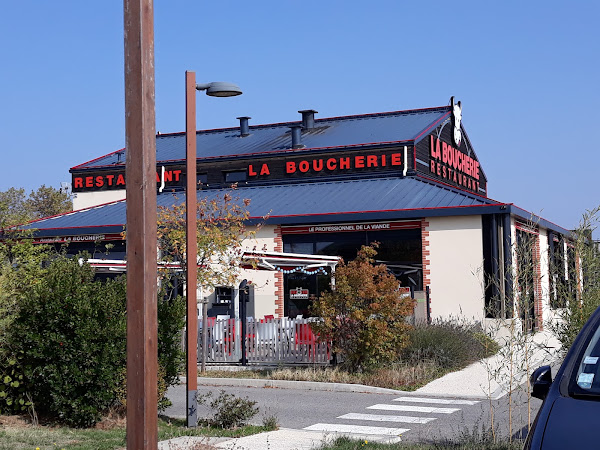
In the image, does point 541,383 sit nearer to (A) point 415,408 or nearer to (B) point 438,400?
(A) point 415,408

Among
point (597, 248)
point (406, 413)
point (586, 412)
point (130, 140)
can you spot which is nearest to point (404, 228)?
point (406, 413)

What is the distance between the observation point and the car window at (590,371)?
16.2ft

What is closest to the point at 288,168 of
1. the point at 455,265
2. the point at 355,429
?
the point at 455,265

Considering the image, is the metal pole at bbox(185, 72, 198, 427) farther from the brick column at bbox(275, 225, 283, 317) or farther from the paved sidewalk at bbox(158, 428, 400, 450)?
the brick column at bbox(275, 225, 283, 317)

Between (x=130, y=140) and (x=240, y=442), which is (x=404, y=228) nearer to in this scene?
(x=240, y=442)

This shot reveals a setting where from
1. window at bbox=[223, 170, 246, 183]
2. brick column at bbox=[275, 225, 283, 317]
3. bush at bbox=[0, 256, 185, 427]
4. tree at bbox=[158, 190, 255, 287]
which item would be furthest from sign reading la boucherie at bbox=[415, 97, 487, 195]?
bush at bbox=[0, 256, 185, 427]

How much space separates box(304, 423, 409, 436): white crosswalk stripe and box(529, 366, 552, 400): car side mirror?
19.9ft

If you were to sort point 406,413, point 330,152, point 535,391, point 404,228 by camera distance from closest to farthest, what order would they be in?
1. point 535,391
2. point 406,413
3. point 404,228
4. point 330,152

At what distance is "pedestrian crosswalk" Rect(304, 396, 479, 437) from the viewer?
12187 mm

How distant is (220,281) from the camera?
22.0 m

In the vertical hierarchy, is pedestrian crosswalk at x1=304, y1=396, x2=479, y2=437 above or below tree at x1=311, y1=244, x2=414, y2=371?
below

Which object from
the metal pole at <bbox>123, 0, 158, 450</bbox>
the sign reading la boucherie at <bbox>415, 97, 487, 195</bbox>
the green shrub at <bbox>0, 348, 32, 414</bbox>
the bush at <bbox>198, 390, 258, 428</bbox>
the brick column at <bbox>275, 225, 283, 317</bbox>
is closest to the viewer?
the metal pole at <bbox>123, 0, 158, 450</bbox>

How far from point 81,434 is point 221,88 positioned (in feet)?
18.1

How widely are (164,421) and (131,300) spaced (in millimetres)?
6311
